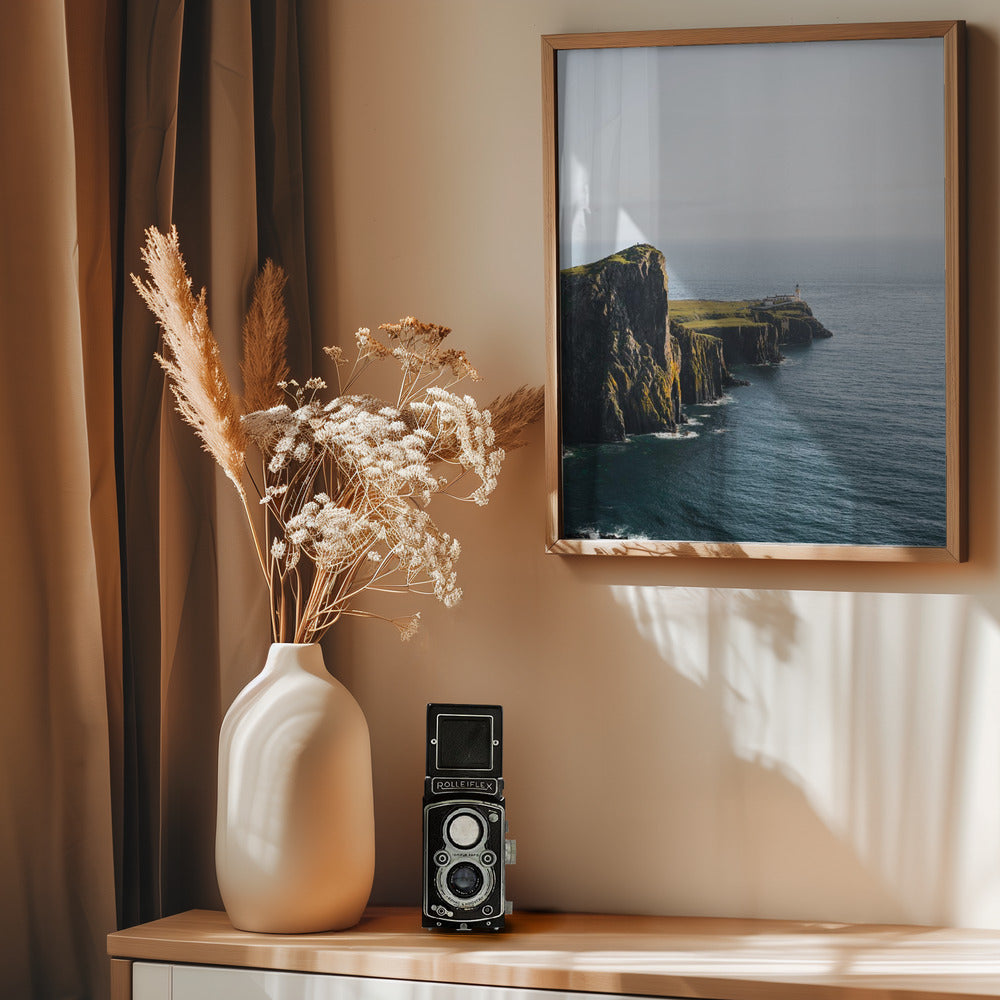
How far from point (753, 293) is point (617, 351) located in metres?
0.25

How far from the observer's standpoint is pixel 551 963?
136 cm

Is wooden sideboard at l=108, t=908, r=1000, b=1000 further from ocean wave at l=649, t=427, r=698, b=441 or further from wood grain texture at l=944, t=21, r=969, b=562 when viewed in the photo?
ocean wave at l=649, t=427, r=698, b=441

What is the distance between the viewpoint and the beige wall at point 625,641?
162cm

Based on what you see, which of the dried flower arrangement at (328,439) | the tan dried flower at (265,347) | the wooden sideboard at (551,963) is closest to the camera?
the wooden sideboard at (551,963)

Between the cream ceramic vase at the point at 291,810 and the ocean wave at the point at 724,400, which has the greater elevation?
the ocean wave at the point at 724,400

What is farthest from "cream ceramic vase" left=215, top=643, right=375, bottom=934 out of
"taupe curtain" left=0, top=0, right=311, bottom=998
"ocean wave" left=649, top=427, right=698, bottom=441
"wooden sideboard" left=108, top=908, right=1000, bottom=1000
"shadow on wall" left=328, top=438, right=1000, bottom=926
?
"ocean wave" left=649, top=427, right=698, bottom=441

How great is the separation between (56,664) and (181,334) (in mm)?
501

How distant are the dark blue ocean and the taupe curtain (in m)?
0.66

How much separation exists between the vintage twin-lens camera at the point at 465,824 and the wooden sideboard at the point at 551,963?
0.04m

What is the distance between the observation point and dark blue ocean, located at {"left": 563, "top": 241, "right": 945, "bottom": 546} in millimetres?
1629

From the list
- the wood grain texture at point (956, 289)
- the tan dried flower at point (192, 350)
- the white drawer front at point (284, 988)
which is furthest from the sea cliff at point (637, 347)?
the white drawer front at point (284, 988)

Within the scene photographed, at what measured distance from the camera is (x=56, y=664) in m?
1.40

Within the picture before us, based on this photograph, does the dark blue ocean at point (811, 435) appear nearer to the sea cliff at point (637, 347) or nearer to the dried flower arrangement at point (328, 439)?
the sea cliff at point (637, 347)

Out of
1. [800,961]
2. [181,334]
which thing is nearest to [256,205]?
[181,334]
